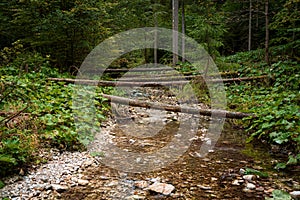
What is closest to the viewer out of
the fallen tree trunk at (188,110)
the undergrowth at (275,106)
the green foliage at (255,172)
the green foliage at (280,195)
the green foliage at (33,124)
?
the green foliage at (280,195)

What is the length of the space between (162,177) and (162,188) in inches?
16.6

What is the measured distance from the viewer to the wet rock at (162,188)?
338 cm

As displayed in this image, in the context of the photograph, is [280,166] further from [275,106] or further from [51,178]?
[51,178]

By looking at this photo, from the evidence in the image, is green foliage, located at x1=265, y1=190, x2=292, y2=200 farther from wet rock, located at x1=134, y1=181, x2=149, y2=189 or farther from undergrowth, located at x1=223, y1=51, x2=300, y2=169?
wet rock, located at x1=134, y1=181, x2=149, y2=189

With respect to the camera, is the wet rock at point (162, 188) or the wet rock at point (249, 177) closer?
the wet rock at point (162, 188)

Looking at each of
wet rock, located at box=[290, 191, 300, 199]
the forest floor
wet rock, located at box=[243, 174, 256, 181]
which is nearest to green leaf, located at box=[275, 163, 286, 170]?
the forest floor

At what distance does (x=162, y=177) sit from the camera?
12.7ft

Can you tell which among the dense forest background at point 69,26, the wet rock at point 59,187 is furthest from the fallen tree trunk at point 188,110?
the dense forest background at point 69,26

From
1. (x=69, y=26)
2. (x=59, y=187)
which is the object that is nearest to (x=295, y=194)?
(x=59, y=187)

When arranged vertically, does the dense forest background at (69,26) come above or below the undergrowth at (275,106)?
above

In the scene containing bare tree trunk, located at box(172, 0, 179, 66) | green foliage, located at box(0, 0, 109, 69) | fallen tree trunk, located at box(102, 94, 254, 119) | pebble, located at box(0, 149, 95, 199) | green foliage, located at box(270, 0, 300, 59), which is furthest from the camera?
bare tree trunk, located at box(172, 0, 179, 66)

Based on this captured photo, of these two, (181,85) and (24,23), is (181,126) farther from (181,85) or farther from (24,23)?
(24,23)

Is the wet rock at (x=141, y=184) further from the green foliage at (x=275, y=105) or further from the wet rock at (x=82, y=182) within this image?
the green foliage at (x=275, y=105)

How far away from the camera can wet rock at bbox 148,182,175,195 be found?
338 cm
